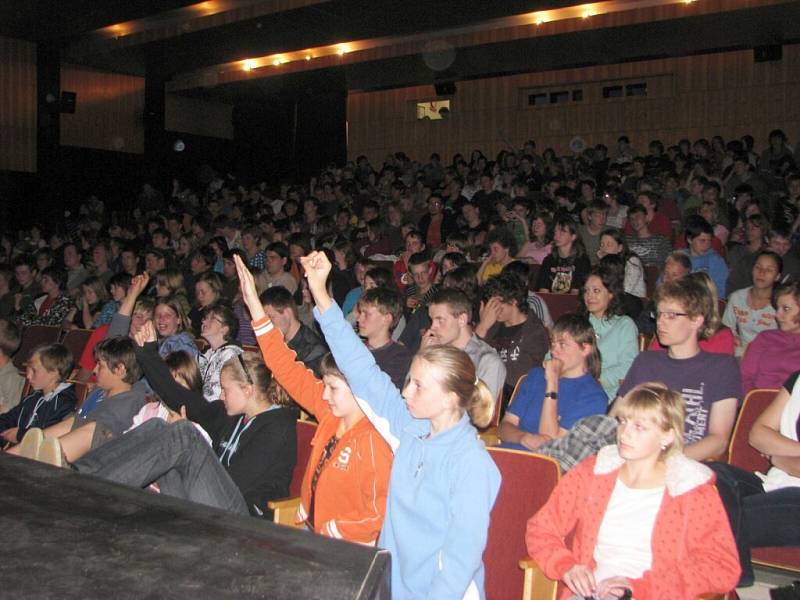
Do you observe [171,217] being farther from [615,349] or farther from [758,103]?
[758,103]

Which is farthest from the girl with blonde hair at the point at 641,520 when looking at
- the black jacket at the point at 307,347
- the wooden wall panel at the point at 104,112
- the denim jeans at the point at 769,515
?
the wooden wall panel at the point at 104,112

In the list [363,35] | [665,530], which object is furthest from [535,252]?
[363,35]

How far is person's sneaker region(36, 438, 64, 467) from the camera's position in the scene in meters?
2.40

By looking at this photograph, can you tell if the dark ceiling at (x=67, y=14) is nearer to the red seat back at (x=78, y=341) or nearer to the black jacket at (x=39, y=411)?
the red seat back at (x=78, y=341)

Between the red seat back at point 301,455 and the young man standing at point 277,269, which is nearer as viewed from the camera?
the red seat back at point 301,455

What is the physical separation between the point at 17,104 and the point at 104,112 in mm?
1810

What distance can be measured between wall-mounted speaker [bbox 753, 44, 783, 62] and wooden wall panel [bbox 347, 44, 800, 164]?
2.16ft

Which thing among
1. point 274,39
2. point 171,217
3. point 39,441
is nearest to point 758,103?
point 274,39

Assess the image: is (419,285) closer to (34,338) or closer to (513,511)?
(34,338)

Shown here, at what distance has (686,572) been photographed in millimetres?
1908

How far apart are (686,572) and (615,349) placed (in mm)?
1982

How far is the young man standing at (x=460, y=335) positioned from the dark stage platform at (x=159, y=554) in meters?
2.22

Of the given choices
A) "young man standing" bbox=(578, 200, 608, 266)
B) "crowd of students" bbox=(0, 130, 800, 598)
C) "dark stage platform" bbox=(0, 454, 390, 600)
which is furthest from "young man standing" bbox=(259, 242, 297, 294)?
"dark stage platform" bbox=(0, 454, 390, 600)

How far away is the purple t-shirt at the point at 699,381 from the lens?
8.98ft
